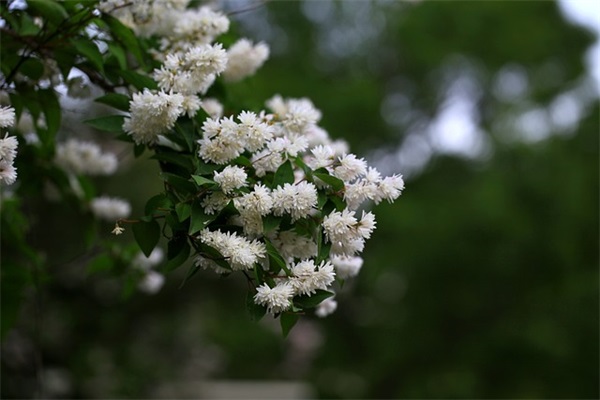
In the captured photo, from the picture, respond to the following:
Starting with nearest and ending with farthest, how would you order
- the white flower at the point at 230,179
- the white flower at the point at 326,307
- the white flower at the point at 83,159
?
the white flower at the point at 230,179 < the white flower at the point at 326,307 < the white flower at the point at 83,159

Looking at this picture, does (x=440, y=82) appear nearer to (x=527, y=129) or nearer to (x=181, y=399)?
(x=527, y=129)

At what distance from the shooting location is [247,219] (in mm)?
1655

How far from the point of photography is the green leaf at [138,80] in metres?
1.92

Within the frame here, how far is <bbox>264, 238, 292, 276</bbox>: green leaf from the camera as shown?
1.59m

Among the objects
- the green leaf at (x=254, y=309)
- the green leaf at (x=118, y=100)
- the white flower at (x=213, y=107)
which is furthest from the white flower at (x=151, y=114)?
the green leaf at (x=254, y=309)

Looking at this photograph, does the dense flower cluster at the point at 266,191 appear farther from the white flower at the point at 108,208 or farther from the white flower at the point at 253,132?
the white flower at the point at 108,208

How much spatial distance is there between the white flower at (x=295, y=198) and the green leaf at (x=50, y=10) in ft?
2.65

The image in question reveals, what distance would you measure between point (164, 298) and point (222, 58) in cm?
692

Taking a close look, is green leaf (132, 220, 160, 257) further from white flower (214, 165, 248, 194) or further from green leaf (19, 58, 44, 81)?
green leaf (19, 58, 44, 81)

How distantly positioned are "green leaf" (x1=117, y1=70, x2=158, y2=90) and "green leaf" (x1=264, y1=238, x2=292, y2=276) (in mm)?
566

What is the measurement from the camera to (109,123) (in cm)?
194

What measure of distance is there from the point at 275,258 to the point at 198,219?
193mm

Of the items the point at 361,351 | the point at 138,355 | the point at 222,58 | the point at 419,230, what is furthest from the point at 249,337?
the point at 222,58

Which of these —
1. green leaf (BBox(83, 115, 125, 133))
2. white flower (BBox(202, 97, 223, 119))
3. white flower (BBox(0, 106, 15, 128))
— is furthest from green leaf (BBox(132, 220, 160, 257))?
white flower (BBox(202, 97, 223, 119))
